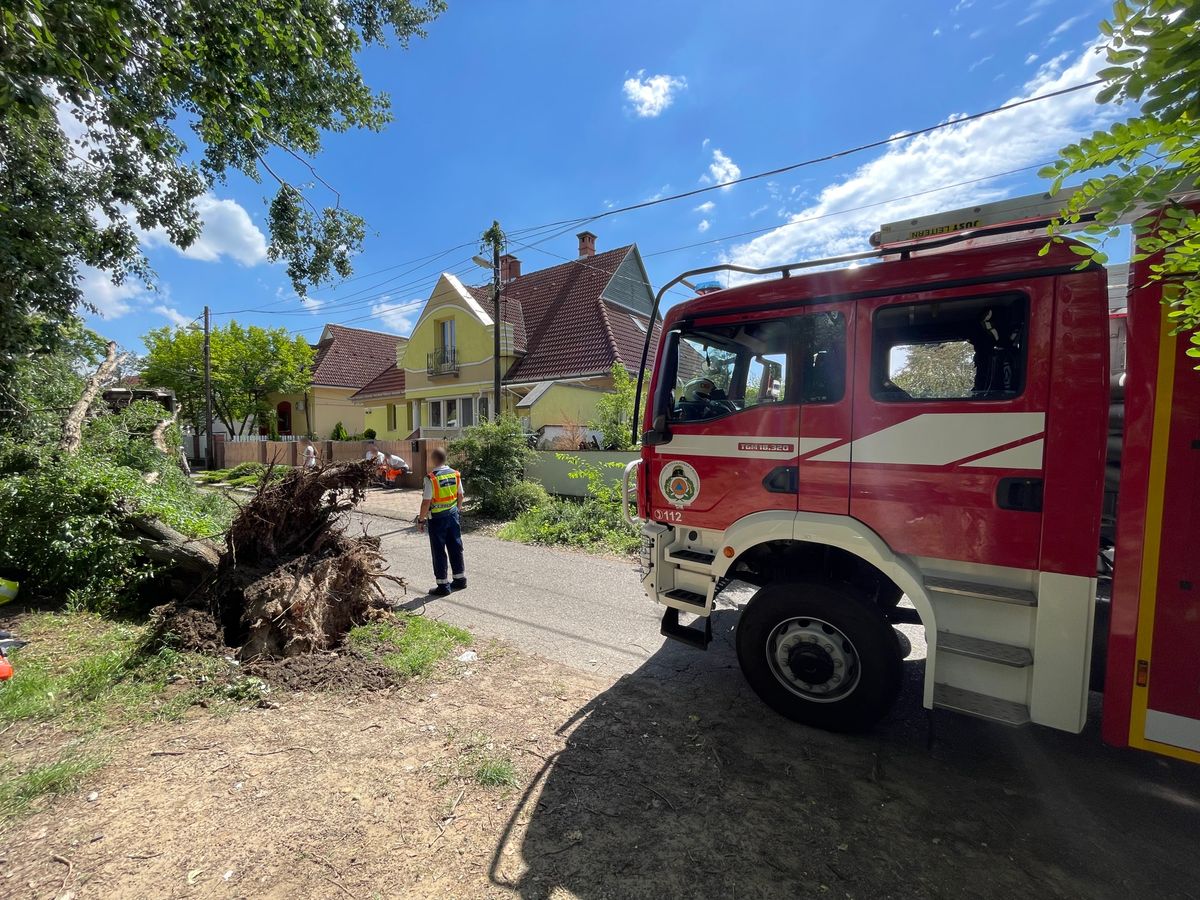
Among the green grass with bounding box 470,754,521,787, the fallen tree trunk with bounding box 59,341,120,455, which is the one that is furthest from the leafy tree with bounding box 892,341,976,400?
the fallen tree trunk with bounding box 59,341,120,455

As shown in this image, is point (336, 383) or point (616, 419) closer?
point (616, 419)

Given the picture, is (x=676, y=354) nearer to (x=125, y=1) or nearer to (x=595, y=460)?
(x=125, y=1)

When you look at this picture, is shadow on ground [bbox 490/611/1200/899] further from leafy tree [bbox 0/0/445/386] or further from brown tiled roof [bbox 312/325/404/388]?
brown tiled roof [bbox 312/325/404/388]

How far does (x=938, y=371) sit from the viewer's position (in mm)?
2887

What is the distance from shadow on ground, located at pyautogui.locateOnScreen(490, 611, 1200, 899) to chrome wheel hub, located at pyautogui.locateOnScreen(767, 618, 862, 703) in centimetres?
28

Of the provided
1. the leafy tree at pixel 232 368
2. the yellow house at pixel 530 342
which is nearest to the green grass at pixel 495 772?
the yellow house at pixel 530 342

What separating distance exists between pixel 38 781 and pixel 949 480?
4918mm

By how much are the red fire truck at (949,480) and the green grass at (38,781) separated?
137 inches

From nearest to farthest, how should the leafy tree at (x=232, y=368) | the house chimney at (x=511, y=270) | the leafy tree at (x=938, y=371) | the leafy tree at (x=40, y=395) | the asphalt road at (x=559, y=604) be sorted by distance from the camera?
the leafy tree at (x=938, y=371) → the asphalt road at (x=559, y=604) → the leafy tree at (x=40, y=395) → the house chimney at (x=511, y=270) → the leafy tree at (x=232, y=368)

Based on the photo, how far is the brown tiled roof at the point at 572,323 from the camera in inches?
690

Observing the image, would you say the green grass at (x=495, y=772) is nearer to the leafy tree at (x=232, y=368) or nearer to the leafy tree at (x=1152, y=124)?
the leafy tree at (x=1152, y=124)

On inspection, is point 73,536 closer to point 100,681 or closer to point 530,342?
point 100,681

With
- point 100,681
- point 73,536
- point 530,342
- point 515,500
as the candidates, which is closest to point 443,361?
point 530,342

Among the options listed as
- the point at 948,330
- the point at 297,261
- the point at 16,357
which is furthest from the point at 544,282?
the point at 948,330
